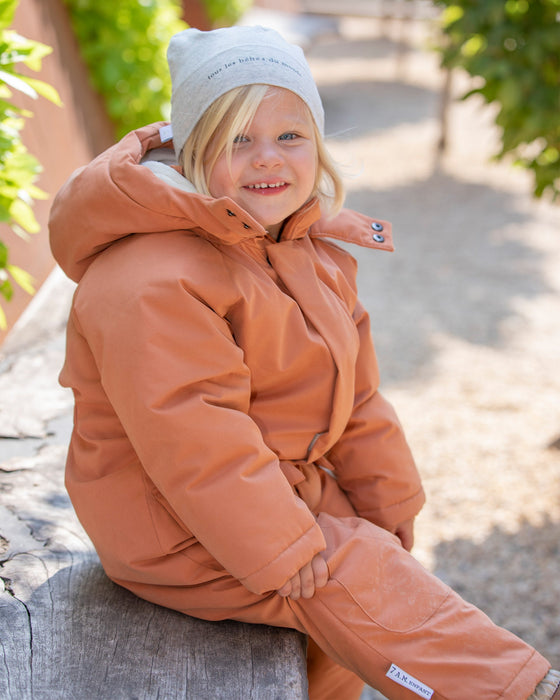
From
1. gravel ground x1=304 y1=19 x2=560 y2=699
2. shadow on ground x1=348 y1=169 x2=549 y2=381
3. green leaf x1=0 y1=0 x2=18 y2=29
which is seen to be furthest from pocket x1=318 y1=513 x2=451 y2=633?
shadow on ground x1=348 y1=169 x2=549 y2=381

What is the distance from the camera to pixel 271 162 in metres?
1.56

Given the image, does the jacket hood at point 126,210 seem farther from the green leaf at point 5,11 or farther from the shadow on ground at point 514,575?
the shadow on ground at point 514,575

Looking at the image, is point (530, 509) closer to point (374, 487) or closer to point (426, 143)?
point (374, 487)

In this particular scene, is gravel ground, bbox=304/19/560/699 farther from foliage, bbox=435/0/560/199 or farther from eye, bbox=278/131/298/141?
foliage, bbox=435/0/560/199

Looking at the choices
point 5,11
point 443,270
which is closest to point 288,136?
point 5,11

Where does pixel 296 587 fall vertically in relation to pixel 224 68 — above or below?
below

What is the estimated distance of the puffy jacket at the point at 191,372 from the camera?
1.39m

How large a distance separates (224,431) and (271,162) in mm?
598

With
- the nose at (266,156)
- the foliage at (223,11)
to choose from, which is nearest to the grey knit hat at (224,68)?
the nose at (266,156)

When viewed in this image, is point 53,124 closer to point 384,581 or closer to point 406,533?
point 406,533

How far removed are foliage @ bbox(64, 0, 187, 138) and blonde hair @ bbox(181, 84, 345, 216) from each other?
382 centimetres

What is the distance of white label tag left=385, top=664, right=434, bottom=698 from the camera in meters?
1.41

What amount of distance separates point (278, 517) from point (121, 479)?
0.36 meters

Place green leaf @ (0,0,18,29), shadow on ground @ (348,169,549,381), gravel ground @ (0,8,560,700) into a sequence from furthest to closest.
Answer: shadow on ground @ (348,169,549,381), gravel ground @ (0,8,560,700), green leaf @ (0,0,18,29)
